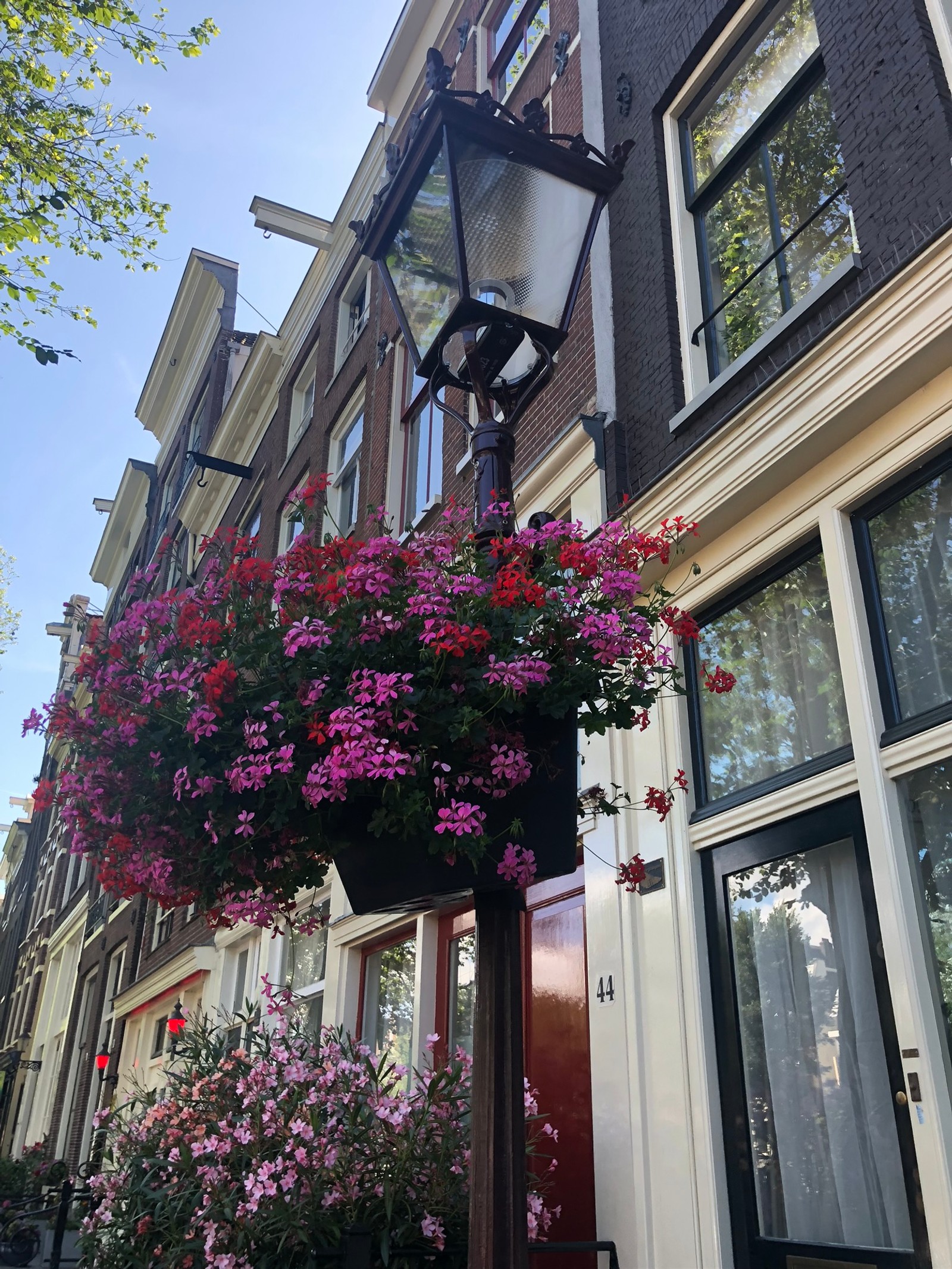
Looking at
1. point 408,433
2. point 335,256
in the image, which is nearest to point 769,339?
point 408,433

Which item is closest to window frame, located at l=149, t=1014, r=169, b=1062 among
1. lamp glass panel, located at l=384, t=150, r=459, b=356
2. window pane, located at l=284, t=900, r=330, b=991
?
window pane, located at l=284, t=900, r=330, b=991

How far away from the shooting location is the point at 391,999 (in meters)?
8.51

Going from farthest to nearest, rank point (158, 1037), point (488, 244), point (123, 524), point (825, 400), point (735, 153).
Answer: point (123, 524)
point (158, 1037)
point (735, 153)
point (825, 400)
point (488, 244)

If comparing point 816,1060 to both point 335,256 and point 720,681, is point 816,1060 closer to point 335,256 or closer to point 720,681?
point 720,681

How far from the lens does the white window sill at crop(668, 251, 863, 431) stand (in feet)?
15.5

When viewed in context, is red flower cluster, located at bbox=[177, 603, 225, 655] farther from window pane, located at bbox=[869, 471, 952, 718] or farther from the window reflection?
the window reflection

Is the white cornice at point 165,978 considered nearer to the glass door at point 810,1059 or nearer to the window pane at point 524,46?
the glass door at point 810,1059

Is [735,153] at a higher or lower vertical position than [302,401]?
lower

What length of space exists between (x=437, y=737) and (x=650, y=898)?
2.87 metres

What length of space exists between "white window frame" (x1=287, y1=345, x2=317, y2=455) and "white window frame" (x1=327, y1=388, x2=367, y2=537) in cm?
151

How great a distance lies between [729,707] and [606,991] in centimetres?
152

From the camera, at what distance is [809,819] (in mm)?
4309

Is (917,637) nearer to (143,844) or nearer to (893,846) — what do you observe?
(893,846)

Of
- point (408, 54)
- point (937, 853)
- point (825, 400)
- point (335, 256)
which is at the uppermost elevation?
point (335, 256)
